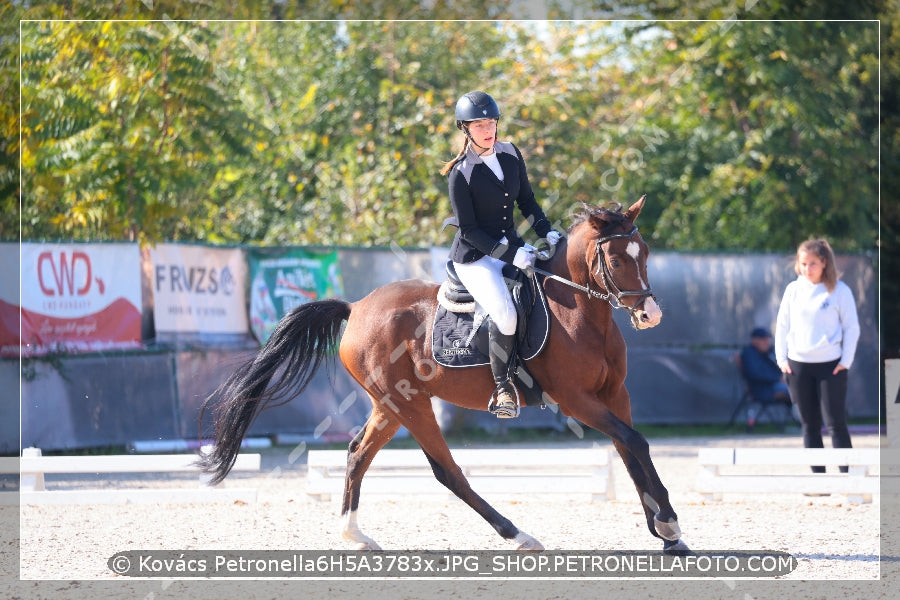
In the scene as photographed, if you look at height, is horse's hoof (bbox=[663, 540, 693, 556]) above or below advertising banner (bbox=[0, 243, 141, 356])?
below

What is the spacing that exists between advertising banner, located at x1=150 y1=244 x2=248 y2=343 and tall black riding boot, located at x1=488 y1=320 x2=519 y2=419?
23.7 feet

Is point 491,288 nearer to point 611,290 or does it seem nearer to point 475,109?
point 611,290

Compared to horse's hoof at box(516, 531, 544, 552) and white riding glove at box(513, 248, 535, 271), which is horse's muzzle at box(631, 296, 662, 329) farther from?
horse's hoof at box(516, 531, 544, 552)

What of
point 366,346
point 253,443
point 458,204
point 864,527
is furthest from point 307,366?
point 253,443

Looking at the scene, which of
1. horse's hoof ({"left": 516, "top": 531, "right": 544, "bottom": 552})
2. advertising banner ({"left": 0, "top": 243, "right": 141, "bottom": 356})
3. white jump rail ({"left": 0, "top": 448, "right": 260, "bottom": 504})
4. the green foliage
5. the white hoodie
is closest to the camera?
horse's hoof ({"left": 516, "top": 531, "right": 544, "bottom": 552})

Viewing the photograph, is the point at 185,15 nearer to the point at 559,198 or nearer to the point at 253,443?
the point at 253,443

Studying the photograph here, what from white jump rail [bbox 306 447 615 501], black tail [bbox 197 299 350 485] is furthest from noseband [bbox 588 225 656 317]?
white jump rail [bbox 306 447 615 501]

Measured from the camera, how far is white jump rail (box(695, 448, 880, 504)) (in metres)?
8.49

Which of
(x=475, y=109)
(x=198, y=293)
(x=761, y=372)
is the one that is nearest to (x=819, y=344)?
(x=475, y=109)

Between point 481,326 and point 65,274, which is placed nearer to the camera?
point 481,326

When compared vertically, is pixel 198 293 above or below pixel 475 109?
below

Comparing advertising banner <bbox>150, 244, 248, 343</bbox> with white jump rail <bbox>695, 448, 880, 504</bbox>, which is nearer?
white jump rail <bbox>695, 448, 880, 504</bbox>

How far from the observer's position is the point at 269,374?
759cm

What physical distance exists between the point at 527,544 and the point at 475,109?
2.70 metres
